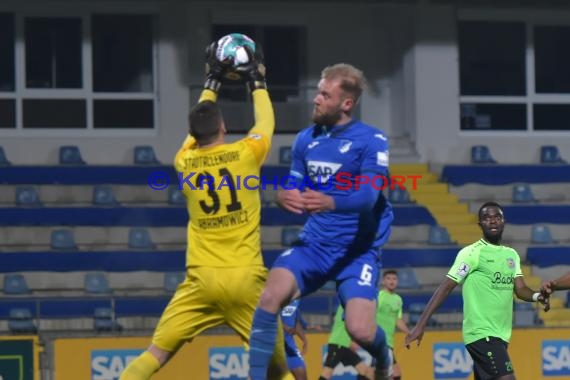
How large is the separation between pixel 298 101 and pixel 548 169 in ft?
14.0

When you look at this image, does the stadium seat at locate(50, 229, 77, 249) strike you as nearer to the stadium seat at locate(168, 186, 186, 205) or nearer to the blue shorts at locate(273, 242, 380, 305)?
the stadium seat at locate(168, 186, 186, 205)

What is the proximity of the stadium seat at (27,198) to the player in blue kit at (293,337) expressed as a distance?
599cm

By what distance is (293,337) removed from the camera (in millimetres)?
15047

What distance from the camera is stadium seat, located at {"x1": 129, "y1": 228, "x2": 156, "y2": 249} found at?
2083 cm

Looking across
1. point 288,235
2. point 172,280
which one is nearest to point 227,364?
point 172,280

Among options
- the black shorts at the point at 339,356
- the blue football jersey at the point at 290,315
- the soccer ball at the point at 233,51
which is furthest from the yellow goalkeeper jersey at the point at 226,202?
the black shorts at the point at 339,356

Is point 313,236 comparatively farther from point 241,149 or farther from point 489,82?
point 489,82

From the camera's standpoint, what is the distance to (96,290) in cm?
1995

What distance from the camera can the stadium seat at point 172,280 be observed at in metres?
20.0

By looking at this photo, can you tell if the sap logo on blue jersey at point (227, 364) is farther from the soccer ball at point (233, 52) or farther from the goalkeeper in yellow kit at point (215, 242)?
the soccer ball at point (233, 52)


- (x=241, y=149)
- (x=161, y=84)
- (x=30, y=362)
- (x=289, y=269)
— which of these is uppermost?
(x=161, y=84)

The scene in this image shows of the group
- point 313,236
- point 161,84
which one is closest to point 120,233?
point 161,84

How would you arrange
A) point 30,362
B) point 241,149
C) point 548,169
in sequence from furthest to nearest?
point 548,169 < point 30,362 < point 241,149

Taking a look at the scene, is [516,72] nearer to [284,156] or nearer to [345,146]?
[284,156]
